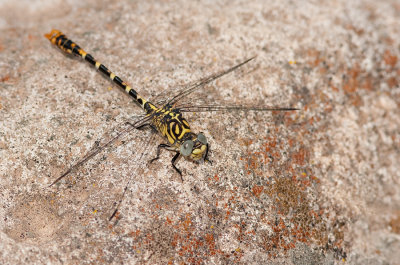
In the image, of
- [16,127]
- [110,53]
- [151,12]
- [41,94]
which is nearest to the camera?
[16,127]

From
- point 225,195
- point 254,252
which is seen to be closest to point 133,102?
point 225,195

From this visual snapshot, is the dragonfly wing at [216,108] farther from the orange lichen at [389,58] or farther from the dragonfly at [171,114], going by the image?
the orange lichen at [389,58]

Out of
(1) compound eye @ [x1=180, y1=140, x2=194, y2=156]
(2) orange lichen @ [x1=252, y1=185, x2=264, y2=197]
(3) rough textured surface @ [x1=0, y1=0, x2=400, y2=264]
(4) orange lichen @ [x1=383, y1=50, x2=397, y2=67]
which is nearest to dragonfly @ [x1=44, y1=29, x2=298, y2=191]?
(1) compound eye @ [x1=180, y1=140, x2=194, y2=156]

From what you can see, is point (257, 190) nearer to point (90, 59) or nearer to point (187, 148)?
point (187, 148)

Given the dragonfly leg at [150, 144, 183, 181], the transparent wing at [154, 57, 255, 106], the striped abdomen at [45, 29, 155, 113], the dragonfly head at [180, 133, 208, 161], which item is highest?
the striped abdomen at [45, 29, 155, 113]

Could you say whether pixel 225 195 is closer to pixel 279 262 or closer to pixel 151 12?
pixel 279 262

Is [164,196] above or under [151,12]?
under

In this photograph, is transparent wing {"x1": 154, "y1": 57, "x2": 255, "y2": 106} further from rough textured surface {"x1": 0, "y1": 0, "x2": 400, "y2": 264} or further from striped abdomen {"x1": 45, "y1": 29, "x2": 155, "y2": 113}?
striped abdomen {"x1": 45, "y1": 29, "x2": 155, "y2": 113}
